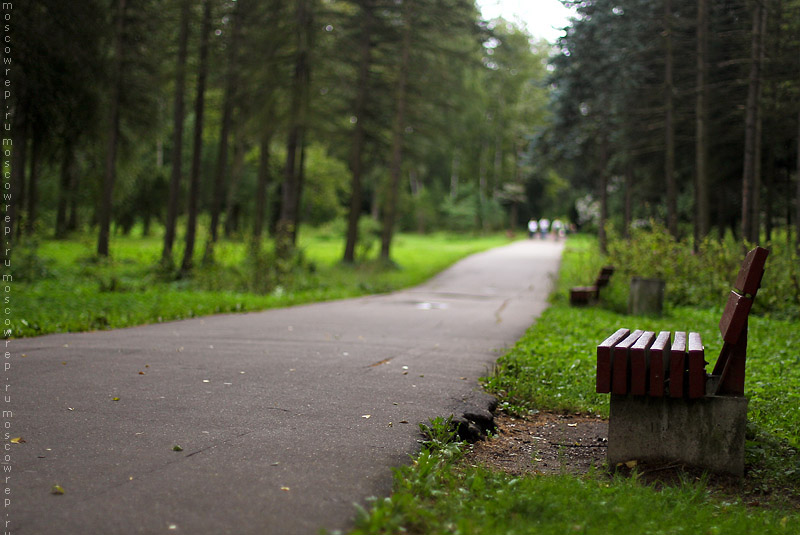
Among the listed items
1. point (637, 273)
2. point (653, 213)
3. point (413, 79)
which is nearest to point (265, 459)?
point (637, 273)

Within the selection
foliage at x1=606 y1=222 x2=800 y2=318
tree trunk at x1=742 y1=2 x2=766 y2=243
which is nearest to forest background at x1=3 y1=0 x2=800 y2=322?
tree trunk at x1=742 y1=2 x2=766 y2=243

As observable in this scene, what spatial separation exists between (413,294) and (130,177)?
16362 mm

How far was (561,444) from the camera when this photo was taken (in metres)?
5.31

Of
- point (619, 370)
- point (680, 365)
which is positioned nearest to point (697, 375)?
point (680, 365)

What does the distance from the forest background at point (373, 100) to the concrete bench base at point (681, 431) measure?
9805 mm

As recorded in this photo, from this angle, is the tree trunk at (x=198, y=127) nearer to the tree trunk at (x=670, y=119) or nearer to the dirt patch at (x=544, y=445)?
the tree trunk at (x=670, y=119)

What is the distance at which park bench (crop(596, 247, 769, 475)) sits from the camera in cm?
450

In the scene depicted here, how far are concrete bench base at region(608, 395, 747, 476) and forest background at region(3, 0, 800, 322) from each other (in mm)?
9805

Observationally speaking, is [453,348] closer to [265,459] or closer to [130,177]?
[265,459]

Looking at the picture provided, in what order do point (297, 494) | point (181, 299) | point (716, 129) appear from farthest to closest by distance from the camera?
point (716, 129) → point (181, 299) → point (297, 494)

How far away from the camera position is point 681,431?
4609 millimetres

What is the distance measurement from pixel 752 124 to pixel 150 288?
46.3 feet

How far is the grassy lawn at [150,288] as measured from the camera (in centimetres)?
1042

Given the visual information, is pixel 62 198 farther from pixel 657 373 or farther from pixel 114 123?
pixel 657 373
